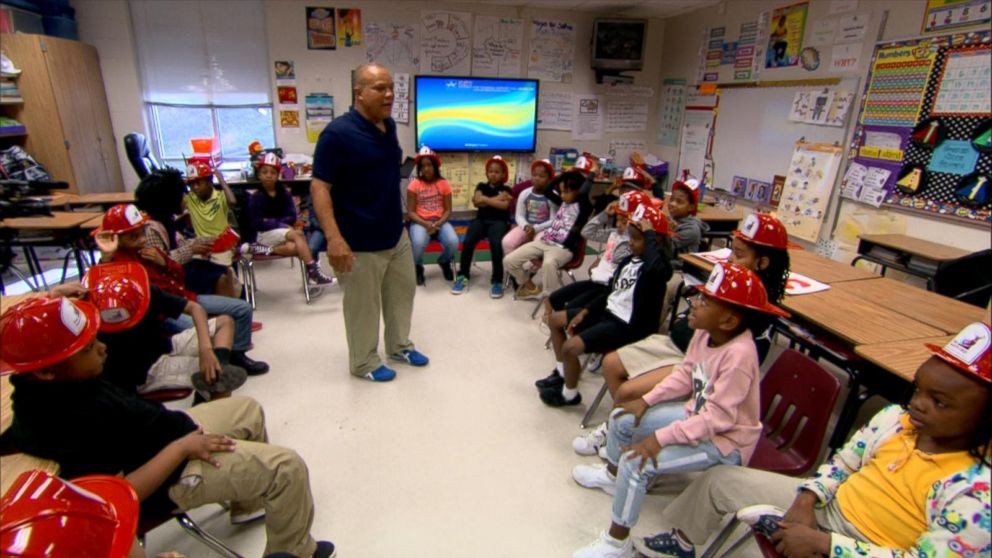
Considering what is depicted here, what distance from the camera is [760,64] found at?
4418mm

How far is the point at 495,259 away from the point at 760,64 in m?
3.03

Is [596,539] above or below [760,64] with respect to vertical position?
below

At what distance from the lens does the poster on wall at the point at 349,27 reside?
4836 millimetres

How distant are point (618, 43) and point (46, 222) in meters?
5.30

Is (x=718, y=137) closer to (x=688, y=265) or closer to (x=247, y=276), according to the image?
(x=688, y=265)

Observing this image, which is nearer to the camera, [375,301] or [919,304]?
[919,304]

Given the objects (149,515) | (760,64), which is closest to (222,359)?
(149,515)

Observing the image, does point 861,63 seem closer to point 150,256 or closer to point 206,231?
point 150,256

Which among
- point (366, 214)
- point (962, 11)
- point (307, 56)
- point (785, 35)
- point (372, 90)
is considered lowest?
point (366, 214)

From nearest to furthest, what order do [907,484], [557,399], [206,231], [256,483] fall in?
1. [907,484]
2. [256,483]
3. [557,399]
4. [206,231]

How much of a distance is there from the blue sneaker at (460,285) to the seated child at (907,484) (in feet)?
8.93

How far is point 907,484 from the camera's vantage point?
1.06m

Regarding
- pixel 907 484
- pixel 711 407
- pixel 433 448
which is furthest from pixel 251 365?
pixel 907 484

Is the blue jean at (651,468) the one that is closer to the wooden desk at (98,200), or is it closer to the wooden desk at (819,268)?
the wooden desk at (819,268)
